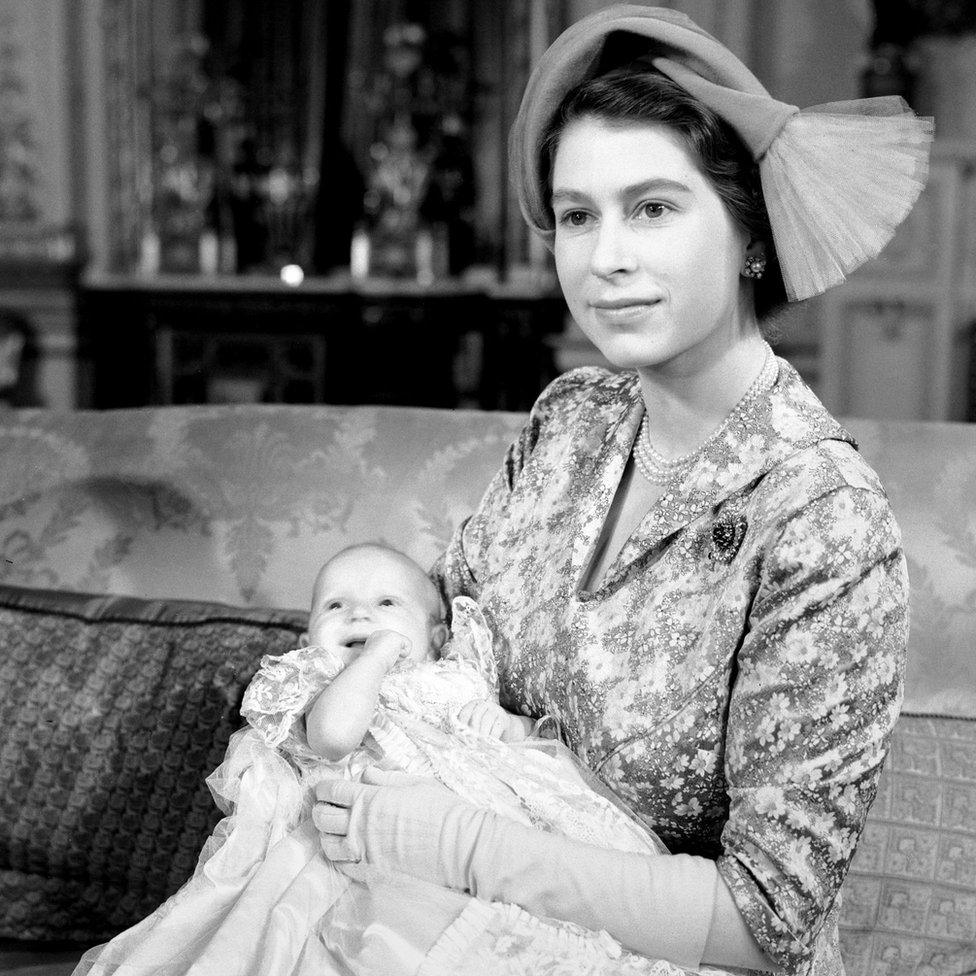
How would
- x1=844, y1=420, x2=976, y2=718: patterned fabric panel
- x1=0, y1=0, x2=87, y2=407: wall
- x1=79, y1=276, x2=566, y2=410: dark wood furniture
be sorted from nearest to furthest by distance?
x1=844, y1=420, x2=976, y2=718: patterned fabric panel
x1=79, y1=276, x2=566, y2=410: dark wood furniture
x1=0, y1=0, x2=87, y2=407: wall

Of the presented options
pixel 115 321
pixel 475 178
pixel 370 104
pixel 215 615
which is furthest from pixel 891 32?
pixel 215 615

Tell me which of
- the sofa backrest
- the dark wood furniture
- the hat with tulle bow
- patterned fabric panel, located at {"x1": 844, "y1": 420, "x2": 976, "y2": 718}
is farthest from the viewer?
the dark wood furniture

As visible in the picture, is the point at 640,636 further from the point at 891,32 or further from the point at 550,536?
the point at 891,32

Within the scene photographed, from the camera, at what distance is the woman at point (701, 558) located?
3.85 ft

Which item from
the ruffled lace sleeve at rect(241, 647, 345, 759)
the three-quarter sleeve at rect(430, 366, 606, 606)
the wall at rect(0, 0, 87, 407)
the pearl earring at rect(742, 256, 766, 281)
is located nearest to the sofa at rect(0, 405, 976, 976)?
the three-quarter sleeve at rect(430, 366, 606, 606)

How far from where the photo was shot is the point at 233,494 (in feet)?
6.89

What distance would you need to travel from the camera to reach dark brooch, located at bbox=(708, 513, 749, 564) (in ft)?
4.30

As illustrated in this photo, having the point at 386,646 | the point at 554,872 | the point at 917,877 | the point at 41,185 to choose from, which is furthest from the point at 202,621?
the point at 41,185

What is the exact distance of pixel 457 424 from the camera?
209 cm

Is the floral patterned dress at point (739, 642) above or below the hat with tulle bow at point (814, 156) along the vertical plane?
below

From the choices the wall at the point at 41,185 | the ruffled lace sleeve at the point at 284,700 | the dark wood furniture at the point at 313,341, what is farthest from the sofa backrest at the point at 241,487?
the wall at the point at 41,185

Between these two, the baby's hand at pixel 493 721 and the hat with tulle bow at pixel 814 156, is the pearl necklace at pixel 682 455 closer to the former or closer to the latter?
the hat with tulle bow at pixel 814 156

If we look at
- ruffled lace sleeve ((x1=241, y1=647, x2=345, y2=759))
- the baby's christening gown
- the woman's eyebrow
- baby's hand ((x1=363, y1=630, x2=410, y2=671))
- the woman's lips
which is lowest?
the baby's christening gown

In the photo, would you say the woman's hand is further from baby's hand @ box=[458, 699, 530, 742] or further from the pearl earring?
the pearl earring
